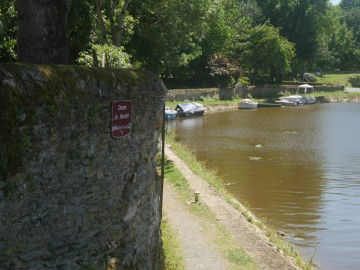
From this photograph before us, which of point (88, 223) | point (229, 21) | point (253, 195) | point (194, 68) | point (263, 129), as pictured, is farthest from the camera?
point (229, 21)

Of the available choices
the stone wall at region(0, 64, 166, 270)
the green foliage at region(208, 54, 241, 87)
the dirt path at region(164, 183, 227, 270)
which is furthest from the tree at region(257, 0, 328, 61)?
the stone wall at region(0, 64, 166, 270)

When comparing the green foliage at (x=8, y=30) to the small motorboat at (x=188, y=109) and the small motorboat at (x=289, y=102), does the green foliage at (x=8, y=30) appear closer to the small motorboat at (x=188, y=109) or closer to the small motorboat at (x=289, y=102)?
the small motorboat at (x=188, y=109)

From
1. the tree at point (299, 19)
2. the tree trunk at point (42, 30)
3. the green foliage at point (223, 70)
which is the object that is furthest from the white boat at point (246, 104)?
the tree trunk at point (42, 30)

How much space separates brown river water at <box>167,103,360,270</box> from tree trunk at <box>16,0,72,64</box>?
8.18 meters

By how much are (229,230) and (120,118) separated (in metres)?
6.96

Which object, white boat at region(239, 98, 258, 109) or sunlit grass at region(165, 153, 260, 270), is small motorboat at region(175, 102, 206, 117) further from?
sunlit grass at region(165, 153, 260, 270)

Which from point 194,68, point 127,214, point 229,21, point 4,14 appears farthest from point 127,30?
point 229,21

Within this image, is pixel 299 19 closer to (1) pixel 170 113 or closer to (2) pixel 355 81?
(2) pixel 355 81

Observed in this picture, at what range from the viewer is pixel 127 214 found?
625 cm

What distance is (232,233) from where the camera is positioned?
12.0 m

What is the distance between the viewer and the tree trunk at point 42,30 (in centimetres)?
767

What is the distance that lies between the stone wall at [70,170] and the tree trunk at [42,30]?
1.90m

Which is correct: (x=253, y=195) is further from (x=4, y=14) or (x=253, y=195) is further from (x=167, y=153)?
(x=4, y=14)

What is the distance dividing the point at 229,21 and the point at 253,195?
4120cm
